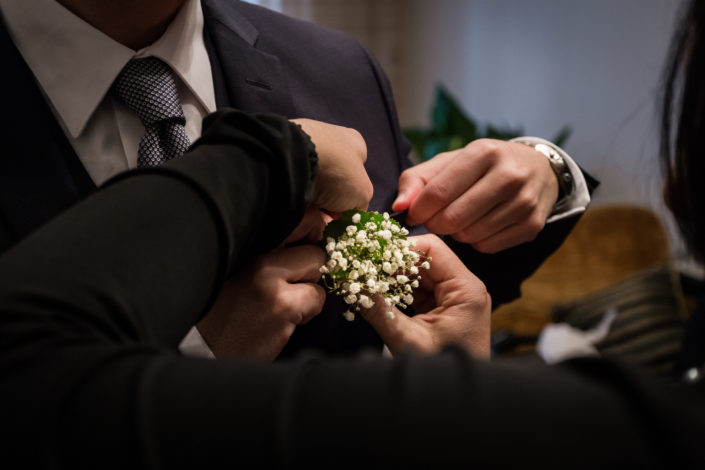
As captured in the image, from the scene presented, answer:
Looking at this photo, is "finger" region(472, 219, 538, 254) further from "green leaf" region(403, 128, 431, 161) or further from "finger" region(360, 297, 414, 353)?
"green leaf" region(403, 128, 431, 161)

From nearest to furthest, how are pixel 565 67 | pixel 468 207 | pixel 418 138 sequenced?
pixel 468 207 → pixel 418 138 → pixel 565 67

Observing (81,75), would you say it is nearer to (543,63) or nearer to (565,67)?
(565,67)

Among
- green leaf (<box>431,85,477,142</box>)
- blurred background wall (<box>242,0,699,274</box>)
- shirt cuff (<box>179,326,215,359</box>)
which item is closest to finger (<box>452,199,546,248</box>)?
shirt cuff (<box>179,326,215,359</box>)

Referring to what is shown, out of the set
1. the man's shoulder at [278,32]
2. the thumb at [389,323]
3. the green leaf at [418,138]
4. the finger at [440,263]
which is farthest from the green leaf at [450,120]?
the thumb at [389,323]

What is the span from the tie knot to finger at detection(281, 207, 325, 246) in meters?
0.31

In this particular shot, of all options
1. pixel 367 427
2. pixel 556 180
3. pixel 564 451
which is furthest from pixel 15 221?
pixel 556 180

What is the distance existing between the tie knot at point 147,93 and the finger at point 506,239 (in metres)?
0.58

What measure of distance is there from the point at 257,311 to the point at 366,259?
172 millimetres

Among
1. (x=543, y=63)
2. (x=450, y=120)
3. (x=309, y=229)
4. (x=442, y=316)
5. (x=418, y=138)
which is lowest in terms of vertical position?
(x=418, y=138)

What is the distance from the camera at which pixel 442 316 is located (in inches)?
36.1

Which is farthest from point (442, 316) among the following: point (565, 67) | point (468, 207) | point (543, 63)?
point (543, 63)

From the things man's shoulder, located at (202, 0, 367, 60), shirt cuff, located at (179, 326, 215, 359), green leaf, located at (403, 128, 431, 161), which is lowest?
green leaf, located at (403, 128, 431, 161)

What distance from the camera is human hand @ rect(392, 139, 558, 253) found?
1025mm

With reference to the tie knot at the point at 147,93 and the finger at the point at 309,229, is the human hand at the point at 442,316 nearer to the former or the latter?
the finger at the point at 309,229
